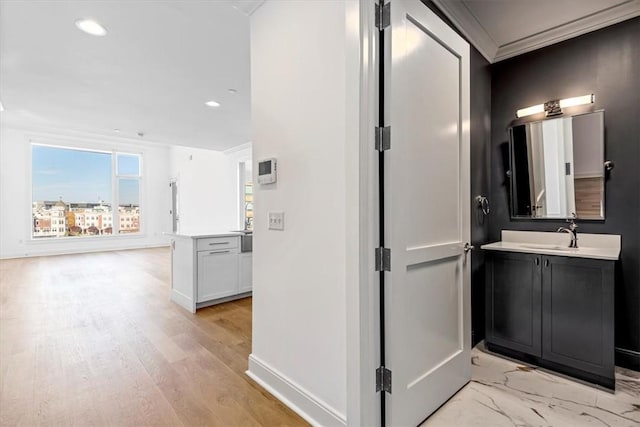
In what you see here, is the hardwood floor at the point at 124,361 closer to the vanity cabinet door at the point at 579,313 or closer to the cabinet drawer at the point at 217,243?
the cabinet drawer at the point at 217,243

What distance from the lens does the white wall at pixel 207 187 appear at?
299 inches

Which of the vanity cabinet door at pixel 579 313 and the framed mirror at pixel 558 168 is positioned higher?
the framed mirror at pixel 558 168

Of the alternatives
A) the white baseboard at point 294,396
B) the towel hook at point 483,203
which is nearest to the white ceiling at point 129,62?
the towel hook at point 483,203

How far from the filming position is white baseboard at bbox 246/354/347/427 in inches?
63.2

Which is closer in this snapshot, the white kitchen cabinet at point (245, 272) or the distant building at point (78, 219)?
the white kitchen cabinet at point (245, 272)

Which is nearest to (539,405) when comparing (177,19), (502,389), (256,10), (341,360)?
(502,389)

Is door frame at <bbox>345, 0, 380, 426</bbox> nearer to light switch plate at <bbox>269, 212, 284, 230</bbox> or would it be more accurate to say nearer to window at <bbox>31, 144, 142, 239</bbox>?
light switch plate at <bbox>269, 212, 284, 230</bbox>

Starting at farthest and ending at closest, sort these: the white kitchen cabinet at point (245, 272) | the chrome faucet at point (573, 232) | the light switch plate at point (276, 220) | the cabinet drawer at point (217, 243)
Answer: the white kitchen cabinet at point (245, 272) < the cabinet drawer at point (217, 243) < the chrome faucet at point (573, 232) < the light switch plate at point (276, 220)

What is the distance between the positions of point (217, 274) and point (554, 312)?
331 cm

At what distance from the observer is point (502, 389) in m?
2.02

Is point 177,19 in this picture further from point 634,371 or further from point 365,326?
point 634,371

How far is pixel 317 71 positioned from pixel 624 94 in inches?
93.7

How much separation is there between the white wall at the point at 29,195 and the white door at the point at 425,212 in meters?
8.88

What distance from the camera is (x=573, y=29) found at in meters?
2.45
